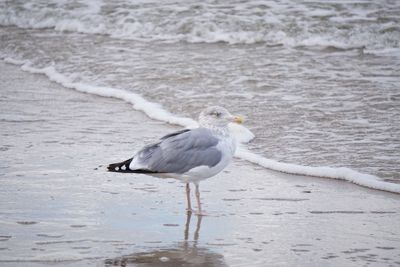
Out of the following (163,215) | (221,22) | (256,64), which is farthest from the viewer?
(221,22)

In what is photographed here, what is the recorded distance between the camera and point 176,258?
15.2 feet

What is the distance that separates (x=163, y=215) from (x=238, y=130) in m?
2.36

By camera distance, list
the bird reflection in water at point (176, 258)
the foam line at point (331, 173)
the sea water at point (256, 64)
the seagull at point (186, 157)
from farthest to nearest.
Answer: the sea water at point (256, 64) → the foam line at point (331, 173) → the seagull at point (186, 157) → the bird reflection in water at point (176, 258)

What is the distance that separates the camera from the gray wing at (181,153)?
5.56 m

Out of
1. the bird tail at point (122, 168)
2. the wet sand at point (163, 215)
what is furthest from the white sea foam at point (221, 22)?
the bird tail at point (122, 168)

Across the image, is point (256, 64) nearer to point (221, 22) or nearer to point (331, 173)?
point (221, 22)

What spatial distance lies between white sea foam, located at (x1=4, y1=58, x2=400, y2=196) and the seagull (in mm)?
864

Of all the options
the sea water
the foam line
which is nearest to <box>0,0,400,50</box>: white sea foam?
the sea water

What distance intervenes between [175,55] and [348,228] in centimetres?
641

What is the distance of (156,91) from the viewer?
9.41 metres

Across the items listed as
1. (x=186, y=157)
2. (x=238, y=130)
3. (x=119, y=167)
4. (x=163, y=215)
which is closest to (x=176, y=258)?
(x=163, y=215)

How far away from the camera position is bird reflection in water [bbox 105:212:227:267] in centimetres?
452

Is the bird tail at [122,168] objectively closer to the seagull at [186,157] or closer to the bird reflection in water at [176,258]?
the seagull at [186,157]

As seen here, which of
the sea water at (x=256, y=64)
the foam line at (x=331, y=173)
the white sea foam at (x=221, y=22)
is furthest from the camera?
the white sea foam at (x=221, y=22)
